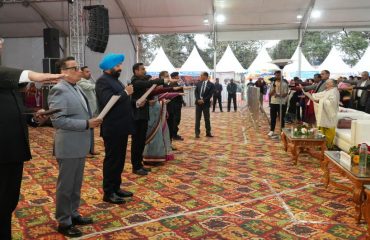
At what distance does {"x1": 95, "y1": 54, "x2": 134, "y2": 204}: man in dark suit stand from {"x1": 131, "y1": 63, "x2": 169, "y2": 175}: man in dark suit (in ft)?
2.71

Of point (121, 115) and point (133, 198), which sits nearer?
point (121, 115)

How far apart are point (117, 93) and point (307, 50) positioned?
3304 centimetres

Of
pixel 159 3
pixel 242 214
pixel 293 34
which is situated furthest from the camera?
pixel 293 34

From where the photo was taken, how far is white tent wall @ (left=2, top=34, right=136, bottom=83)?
1625 centimetres

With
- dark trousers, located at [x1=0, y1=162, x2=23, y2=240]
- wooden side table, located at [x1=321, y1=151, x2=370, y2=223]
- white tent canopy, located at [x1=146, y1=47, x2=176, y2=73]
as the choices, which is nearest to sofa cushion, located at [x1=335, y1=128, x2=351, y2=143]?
wooden side table, located at [x1=321, y1=151, x2=370, y2=223]

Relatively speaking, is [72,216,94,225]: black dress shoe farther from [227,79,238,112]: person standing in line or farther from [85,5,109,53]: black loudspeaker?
[227,79,238,112]: person standing in line

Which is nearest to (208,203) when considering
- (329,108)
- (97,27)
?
(329,108)

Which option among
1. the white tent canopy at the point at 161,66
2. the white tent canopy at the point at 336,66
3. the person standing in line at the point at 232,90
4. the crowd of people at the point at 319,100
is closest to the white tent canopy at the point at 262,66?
the person standing in line at the point at 232,90

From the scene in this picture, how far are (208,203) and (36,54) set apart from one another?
50.4 ft

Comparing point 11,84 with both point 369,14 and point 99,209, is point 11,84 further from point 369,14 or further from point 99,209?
point 369,14

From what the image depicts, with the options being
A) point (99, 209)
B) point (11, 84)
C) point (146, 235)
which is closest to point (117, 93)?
point (99, 209)

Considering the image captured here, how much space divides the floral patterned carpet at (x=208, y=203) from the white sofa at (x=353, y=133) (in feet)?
1.97

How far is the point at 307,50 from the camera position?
112 feet

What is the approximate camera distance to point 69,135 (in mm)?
2906
